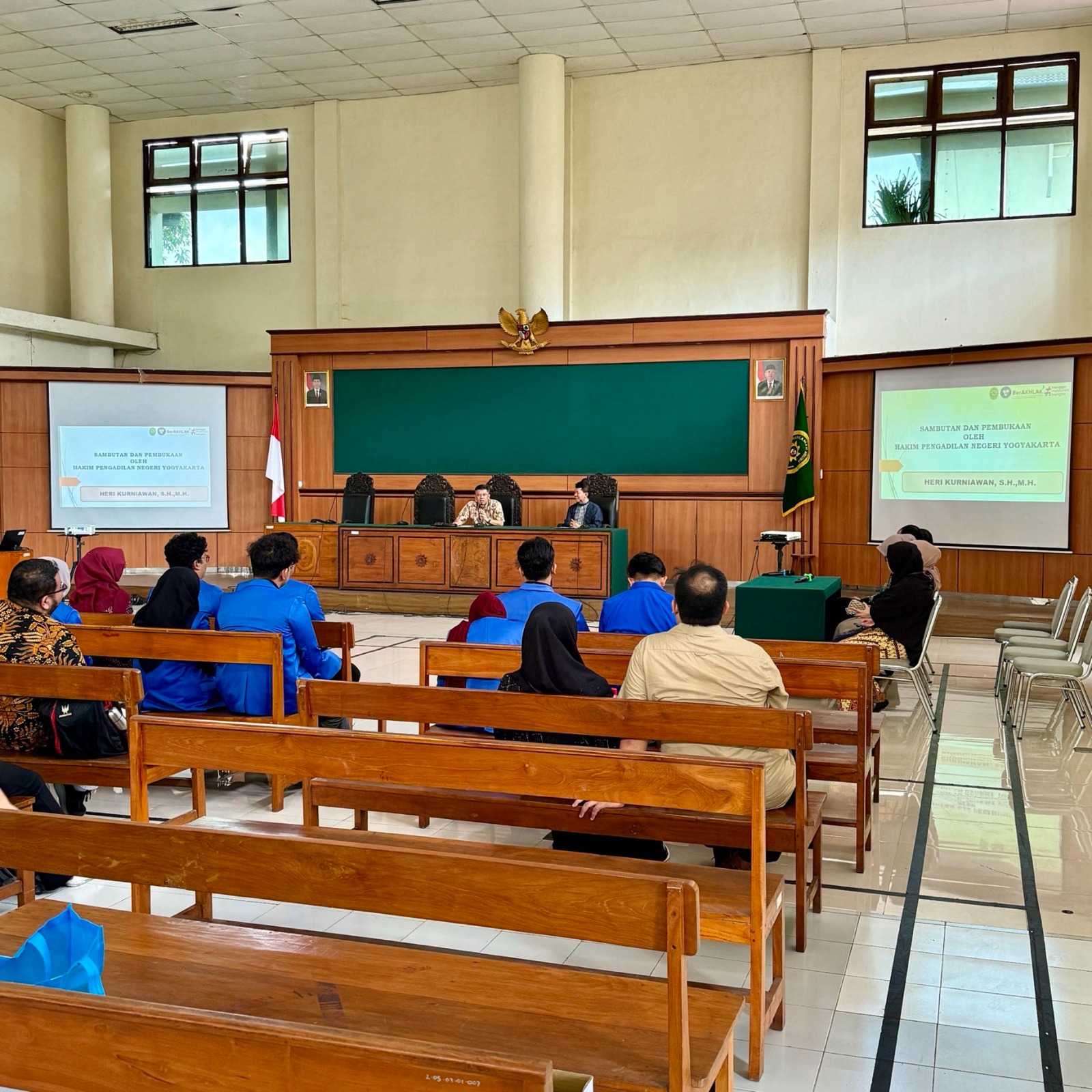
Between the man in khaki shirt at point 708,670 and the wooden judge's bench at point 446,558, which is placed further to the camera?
the wooden judge's bench at point 446,558

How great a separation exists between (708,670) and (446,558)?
297 inches

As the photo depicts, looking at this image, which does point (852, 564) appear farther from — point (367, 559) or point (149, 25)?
point (149, 25)

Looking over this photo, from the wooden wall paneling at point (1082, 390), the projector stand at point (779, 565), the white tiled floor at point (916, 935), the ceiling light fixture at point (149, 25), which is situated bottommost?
the white tiled floor at point (916, 935)

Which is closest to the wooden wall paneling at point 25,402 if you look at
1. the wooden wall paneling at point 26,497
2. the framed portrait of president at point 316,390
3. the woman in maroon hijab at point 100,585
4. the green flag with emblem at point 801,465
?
the wooden wall paneling at point 26,497

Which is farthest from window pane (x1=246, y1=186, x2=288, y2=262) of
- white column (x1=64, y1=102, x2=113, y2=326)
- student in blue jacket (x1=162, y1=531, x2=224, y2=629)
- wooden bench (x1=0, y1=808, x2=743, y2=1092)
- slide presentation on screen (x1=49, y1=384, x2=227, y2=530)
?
wooden bench (x1=0, y1=808, x2=743, y2=1092)

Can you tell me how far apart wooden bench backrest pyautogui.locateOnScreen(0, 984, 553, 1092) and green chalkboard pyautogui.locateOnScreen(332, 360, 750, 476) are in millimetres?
10436

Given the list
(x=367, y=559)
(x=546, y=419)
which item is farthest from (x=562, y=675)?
(x=546, y=419)

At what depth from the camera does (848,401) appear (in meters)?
11.0

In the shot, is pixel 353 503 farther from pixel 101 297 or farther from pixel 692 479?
pixel 101 297

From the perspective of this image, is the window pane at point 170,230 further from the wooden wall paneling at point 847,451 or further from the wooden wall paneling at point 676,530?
the wooden wall paneling at point 847,451

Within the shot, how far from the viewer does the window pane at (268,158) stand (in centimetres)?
1421

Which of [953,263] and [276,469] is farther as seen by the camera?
[276,469]

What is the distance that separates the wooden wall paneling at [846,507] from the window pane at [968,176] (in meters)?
3.20

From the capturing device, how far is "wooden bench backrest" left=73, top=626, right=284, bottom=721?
3.92 meters
